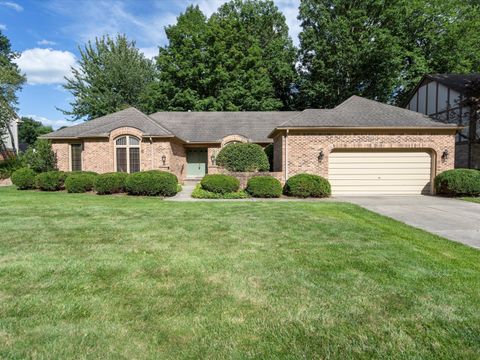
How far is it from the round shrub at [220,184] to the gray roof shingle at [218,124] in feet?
24.3

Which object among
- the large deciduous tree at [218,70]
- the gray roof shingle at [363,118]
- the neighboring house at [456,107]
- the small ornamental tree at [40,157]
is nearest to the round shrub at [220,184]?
the gray roof shingle at [363,118]

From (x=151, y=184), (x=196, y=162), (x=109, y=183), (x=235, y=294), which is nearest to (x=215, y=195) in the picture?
(x=151, y=184)

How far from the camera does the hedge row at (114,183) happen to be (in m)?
12.6

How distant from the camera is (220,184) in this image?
40.1 ft

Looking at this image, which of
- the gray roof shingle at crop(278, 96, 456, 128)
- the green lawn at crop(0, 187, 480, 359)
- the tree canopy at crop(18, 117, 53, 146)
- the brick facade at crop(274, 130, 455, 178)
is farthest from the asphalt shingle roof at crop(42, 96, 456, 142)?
the tree canopy at crop(18, 117, 53, 146)

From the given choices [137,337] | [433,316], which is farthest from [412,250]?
[137,337]

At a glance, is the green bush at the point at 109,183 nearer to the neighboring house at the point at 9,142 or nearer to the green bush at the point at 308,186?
the green bush at the point at 308,186

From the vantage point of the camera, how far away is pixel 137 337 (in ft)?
8.04

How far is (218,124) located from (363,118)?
11.0 metres

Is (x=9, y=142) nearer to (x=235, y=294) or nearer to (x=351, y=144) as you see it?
(x=351, y=144)

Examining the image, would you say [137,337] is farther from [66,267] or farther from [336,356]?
[66,267]

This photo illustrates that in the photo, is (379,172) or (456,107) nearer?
(379,172)

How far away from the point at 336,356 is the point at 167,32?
33661 millimetres

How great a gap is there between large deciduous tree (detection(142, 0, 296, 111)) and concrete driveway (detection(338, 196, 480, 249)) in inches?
781
